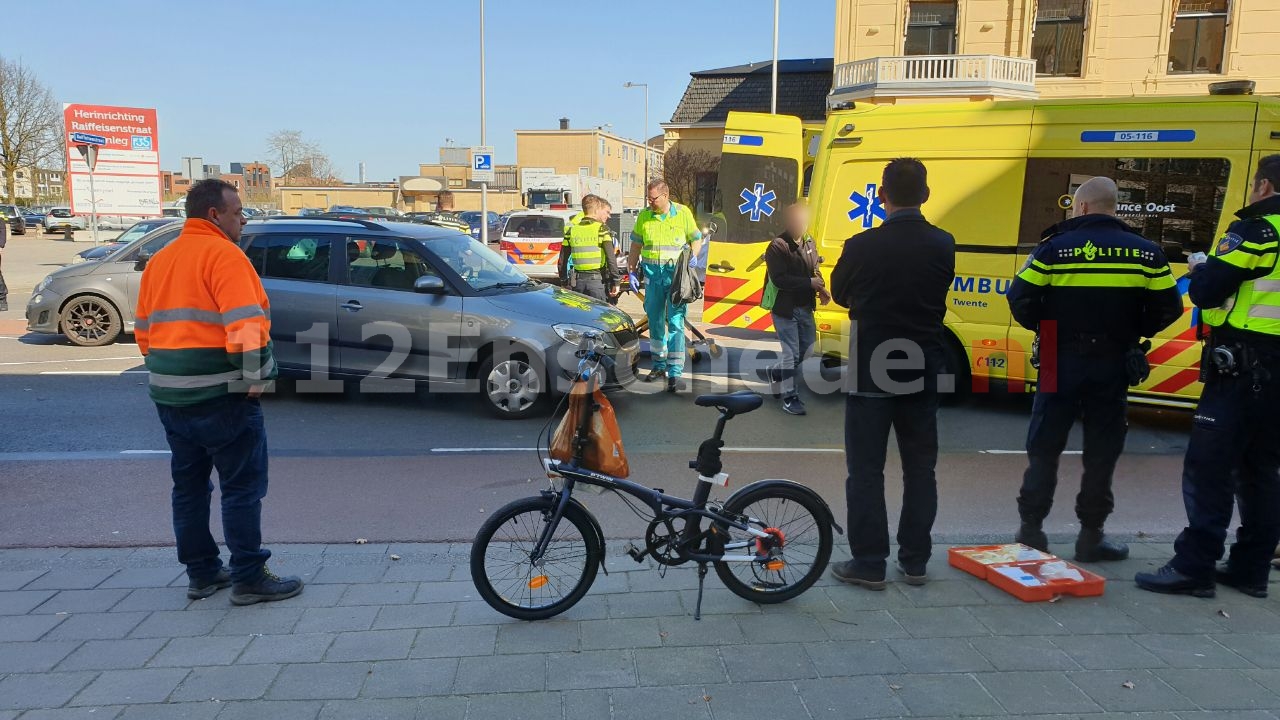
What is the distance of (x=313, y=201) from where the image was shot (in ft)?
256

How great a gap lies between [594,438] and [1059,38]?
25.6 m

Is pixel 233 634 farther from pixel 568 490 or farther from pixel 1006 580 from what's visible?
pixel 1006 580

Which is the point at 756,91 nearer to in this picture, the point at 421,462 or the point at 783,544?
the point at 421,462

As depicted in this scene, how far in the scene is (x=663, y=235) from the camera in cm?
909

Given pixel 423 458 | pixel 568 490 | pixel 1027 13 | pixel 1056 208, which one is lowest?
pixel 423 458

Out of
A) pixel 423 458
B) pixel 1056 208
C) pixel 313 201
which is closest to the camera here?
pixel 423 458

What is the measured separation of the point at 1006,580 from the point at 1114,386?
113 centimetres

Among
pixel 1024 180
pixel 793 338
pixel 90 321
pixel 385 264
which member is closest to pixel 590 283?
pixel 385 264

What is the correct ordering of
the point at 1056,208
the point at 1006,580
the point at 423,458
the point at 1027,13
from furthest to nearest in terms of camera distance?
the point at 1027,13 < the point at 1056,208 < the point at 423,458 < the point at 1006,580

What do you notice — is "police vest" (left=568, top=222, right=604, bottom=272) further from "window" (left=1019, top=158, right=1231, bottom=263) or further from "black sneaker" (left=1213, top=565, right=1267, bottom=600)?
"black sneaker" (left=1213, top=565, right=1267, bottom=600)

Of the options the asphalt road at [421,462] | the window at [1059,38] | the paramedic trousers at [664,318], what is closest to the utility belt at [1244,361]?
the asphalt road at [421,462]

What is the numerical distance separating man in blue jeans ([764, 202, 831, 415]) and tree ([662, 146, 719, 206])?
29175 mm

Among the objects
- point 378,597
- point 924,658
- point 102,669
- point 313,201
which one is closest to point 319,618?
point 378,597

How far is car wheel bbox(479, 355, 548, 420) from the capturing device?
25.6ft
